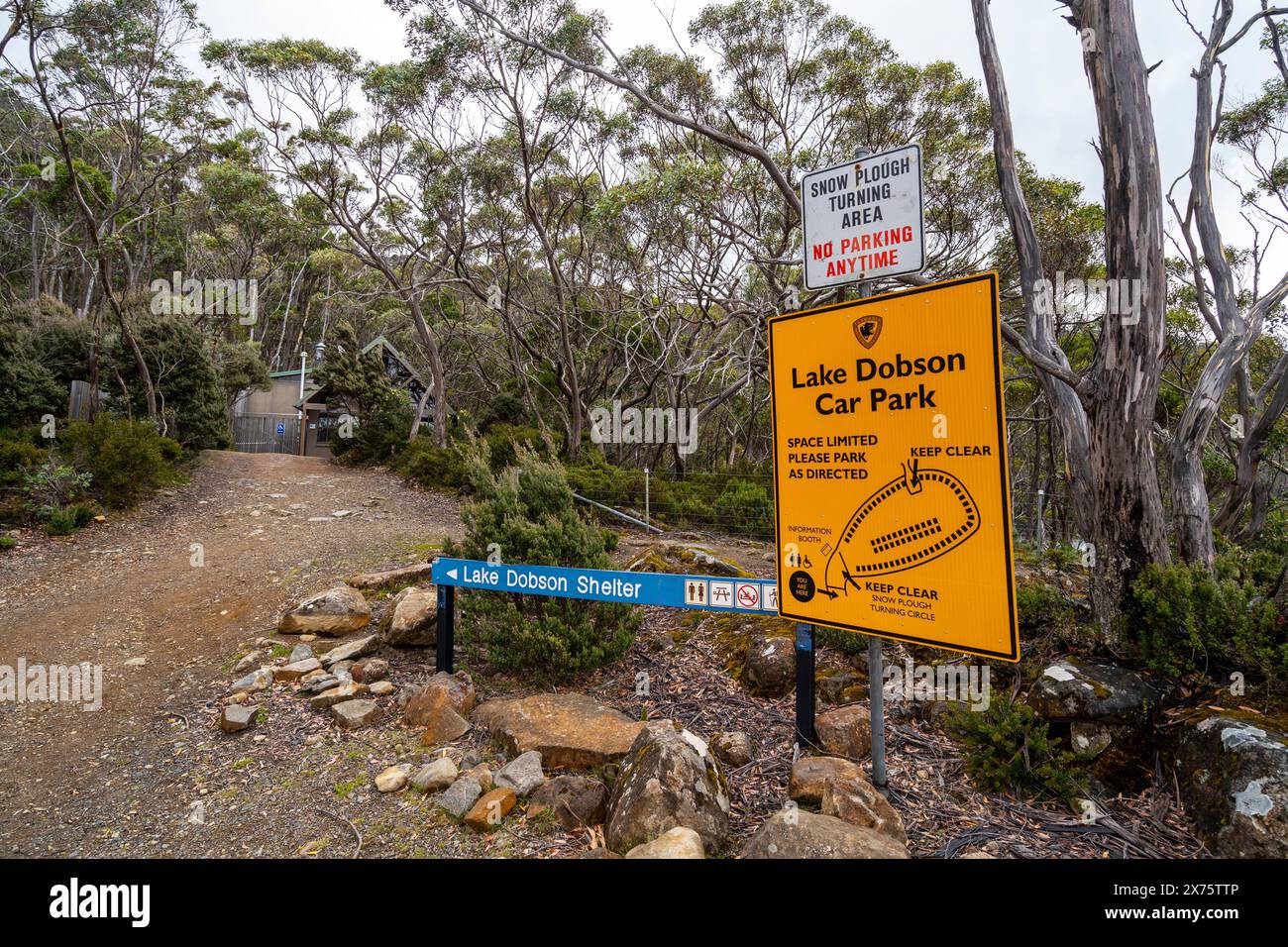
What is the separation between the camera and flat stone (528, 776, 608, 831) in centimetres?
306

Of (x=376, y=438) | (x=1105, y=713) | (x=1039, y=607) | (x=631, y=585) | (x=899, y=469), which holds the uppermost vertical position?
(x=376, y=438)

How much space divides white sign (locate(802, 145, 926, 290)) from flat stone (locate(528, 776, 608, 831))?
2.78 metres

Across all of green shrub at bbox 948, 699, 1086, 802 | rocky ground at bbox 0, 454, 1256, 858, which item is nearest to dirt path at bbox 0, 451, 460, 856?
rocky ground at bbox 0, 454, 1256, 858

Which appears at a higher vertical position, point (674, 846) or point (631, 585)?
point (631, 585)

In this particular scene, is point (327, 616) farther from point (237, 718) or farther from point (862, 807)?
point (862, 807)

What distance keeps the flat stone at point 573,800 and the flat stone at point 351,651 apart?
277 cm

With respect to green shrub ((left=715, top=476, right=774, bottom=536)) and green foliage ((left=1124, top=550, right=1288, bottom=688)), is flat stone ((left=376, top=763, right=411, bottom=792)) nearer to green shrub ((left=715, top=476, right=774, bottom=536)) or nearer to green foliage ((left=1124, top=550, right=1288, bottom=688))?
green foliage ((left=1124, top=550, right=1288, bottom=688))

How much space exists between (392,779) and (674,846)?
182cm

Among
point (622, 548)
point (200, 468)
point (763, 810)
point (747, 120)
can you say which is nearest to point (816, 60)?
point (747, 120)

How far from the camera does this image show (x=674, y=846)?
2541mm

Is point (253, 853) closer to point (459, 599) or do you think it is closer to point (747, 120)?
point (459, 599)

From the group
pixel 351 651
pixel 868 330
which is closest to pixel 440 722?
pixel 351 651

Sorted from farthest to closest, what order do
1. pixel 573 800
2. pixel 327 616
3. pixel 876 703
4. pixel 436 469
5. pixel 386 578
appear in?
pixel 436 469
pixel 386 578
pixel 327 616
pixel 573 800
pixel 876 703

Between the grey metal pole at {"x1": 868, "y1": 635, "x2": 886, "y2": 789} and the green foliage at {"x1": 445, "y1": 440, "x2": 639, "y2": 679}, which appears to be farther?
the green foliage at {"x1": 445, "y1": 440, "x2": 639, "y2": 679}
